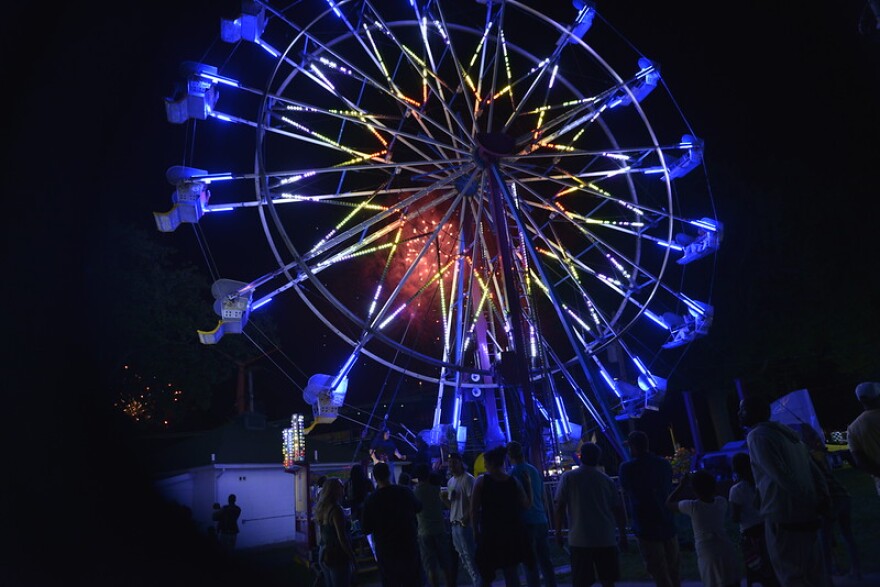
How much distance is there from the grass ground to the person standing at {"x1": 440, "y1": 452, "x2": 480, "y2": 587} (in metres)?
2.09

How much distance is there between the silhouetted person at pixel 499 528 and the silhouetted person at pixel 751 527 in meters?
1.74

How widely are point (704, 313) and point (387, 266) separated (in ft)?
24.7

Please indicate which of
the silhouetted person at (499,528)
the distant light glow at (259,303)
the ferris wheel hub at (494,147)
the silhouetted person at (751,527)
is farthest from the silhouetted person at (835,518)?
the distant light glow at (259,303)

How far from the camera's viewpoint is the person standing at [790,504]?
3.85 meters

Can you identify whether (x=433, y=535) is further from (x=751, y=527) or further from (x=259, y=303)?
(x=259, y=303)

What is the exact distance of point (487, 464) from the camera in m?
5.26

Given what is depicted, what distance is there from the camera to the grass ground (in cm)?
725

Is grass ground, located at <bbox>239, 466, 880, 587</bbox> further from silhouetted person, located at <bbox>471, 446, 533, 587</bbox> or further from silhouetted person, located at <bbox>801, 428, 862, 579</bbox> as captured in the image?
silhouetted person, located at <bbox>471, 446, 533, 587</bbox>

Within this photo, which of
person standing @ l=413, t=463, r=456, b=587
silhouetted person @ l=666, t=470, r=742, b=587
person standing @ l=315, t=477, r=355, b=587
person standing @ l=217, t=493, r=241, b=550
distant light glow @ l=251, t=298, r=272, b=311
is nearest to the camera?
silhouetted person @ l=666, t=470, r=742, b=587

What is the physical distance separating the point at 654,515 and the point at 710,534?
435mm

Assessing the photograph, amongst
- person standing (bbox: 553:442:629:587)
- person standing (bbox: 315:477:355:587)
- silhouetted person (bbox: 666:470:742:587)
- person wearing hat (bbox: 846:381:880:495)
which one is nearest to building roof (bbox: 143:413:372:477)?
person standing (bbox: 315:477:355:587)

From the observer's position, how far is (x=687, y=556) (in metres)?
8.48

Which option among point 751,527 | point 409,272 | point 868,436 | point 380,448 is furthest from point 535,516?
point 409,272

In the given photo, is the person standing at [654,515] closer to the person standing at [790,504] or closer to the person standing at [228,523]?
the person standing at [790,504]
